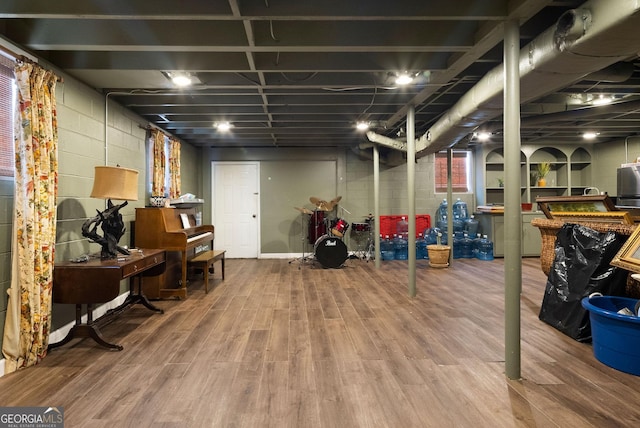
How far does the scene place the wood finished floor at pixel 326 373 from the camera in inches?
67.9

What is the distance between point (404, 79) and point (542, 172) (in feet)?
17.9

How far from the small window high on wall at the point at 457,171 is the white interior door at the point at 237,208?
397 centimetres

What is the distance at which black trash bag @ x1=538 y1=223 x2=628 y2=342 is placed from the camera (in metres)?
2.55

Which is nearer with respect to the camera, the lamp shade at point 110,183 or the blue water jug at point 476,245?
the lamp shade at point 110,183

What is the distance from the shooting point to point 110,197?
9.29ft

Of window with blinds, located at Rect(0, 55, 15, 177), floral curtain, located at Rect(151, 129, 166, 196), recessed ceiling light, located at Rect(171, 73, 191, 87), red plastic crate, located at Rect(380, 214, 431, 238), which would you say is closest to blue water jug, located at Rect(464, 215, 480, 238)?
Result: red plastic crate, located at Rect(380, 214, 431, 238)

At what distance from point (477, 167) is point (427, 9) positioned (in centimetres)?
557

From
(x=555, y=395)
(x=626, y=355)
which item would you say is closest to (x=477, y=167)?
(x=626, y=355)

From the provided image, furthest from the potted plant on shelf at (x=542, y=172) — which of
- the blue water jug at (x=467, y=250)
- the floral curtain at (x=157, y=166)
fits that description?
the floral curtain at (x=157, y=166)

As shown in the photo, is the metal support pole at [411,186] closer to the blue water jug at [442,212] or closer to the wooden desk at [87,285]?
the wooden desk at [87,285]

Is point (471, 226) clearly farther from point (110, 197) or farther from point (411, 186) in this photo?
point (110, 197)

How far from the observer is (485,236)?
22.0 feet

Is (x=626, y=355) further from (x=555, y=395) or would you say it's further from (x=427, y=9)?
(x=427, y=9)

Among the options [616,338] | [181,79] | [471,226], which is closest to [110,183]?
[181,79]
